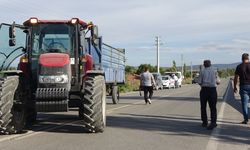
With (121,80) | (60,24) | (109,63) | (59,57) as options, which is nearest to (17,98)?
(59,57)

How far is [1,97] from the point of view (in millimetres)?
11297

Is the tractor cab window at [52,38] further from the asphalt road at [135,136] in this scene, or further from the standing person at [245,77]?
the standing person at [245,77]

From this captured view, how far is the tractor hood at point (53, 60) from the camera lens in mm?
11961

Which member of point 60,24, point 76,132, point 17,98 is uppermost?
point 60,24

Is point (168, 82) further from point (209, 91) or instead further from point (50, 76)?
point (50, 76)

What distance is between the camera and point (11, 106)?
11.5 metres

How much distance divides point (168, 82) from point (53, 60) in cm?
4224

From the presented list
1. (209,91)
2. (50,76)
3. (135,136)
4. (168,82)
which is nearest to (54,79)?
(50,76)

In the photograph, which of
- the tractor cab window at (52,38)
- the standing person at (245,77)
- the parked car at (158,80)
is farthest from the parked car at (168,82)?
the tractor cab window at (52,38)

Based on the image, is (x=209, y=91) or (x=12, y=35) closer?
(x=12, y=35)

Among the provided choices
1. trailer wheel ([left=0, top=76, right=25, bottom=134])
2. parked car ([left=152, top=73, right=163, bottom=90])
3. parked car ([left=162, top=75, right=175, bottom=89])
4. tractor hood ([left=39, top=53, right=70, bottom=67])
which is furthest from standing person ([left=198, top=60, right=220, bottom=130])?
parked car ([left=162, top=75, right=175, bottom=89])

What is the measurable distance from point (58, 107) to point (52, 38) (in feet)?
7.13

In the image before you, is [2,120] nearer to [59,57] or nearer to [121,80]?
[59,57]

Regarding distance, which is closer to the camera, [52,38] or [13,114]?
[13,114]
